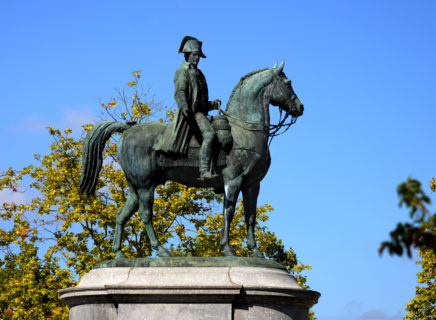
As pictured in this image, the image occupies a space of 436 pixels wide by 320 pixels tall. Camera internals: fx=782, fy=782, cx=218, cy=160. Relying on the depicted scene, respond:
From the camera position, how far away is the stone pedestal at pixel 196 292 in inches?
421

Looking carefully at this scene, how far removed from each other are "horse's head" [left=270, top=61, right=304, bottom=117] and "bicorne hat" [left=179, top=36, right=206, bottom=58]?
48.9 inches

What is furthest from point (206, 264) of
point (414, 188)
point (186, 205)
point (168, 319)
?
point (186, 205)

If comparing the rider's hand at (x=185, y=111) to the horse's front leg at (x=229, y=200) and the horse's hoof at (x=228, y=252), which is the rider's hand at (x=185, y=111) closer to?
the horse's front leg at (x=229, y=200)

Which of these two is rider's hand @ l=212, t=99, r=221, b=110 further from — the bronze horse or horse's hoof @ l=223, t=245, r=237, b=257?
horse's hoof @ l=223, t=245, r=237, b=257

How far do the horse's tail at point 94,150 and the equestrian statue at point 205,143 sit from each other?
2 centimetres

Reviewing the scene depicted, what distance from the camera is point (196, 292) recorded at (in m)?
10.7

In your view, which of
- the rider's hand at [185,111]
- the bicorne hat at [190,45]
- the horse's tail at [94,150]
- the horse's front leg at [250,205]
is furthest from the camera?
the horse's tail at [94,150]

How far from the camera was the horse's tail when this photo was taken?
12766 mm

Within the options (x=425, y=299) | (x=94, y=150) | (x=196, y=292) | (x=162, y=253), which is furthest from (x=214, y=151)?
(x=425, y=299)

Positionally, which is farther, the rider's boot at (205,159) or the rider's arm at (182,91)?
the rider's arm at (182,91)

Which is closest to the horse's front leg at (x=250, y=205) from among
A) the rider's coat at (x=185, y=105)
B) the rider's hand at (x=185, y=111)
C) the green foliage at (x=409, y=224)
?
the rider's coat at (x=185, y=105)

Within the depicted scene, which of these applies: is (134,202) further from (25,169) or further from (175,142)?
(25,169)

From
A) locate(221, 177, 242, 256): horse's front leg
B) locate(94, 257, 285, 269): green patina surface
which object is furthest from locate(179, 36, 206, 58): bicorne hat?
locate(94, 257, 285, 269): green patina surface

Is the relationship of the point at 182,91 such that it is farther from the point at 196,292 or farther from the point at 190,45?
the point at 196,292
